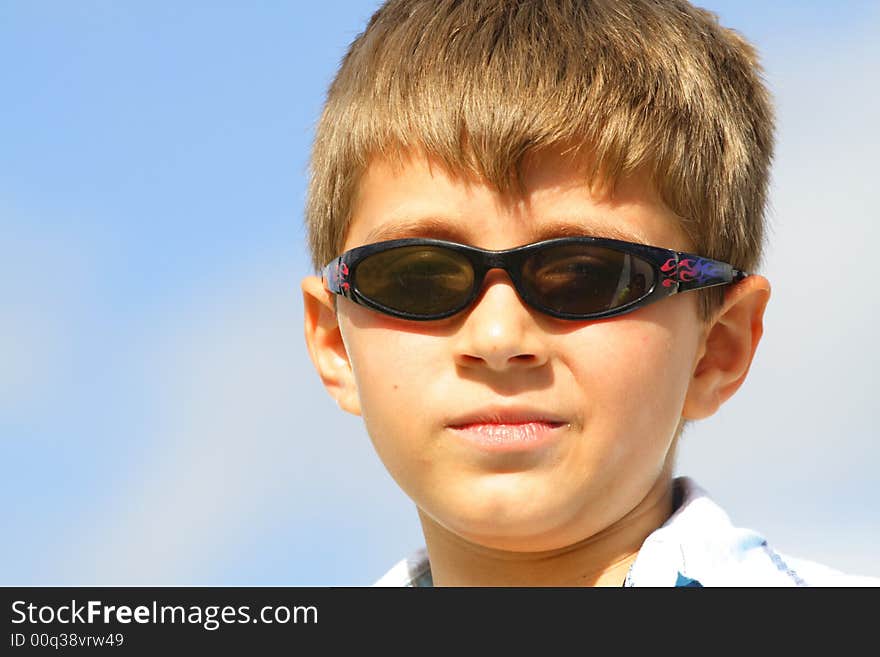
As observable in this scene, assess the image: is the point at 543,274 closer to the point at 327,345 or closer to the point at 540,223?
the point at 540,223

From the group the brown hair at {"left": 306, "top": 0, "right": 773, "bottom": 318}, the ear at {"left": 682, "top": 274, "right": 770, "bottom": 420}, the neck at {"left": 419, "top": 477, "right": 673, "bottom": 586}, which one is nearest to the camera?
the brown hair at {"left": 306, "top": 0, "right": 773, "bottom": 318}

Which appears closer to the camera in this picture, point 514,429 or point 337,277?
point 514,429

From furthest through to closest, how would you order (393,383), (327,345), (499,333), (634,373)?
1. (327,345)
2. (393,383)
3. (634,373)
4. (499,333)

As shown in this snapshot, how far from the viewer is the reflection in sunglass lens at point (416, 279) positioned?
3.32 metres

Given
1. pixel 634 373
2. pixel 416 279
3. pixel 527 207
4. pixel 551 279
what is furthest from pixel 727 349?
pixel 416 279

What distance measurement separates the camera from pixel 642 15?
12.5 feet

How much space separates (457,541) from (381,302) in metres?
0.90

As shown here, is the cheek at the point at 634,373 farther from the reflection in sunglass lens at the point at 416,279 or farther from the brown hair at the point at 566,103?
the reflection in sunglass lens at the point at 416,279

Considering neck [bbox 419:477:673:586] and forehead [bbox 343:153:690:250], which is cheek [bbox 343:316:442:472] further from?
neck [bbox 419:477:673:586]

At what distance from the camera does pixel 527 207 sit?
3.30 m

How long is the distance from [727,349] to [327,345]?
1.45 m

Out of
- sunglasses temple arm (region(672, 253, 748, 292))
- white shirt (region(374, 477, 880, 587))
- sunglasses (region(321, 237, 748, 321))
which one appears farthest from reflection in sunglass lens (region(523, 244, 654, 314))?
white shirt (region(374, 477, 880, 587))

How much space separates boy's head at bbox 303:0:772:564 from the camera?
3.29m
